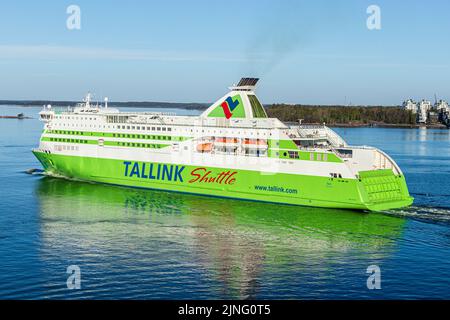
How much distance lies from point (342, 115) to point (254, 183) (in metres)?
120

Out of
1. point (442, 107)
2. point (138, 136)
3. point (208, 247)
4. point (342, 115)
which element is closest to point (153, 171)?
point (138, 136)

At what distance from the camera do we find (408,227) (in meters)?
29.0

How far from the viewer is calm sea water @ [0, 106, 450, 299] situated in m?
20.3

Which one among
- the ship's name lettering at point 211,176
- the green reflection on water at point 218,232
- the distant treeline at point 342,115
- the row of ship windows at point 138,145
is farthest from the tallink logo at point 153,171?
the distant treeline at point 342,115

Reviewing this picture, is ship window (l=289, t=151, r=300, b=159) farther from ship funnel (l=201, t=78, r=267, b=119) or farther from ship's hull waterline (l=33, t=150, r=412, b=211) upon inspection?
ship funnel (l=201, t=78, r=267, b=119)

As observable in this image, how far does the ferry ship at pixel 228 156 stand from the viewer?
3334 cm

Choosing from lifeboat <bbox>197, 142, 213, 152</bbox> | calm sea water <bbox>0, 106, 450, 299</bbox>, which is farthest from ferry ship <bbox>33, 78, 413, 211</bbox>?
calm sea water <bbox>0, 106, 450, 299</bbox>

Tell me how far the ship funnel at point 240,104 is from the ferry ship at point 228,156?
0.07m

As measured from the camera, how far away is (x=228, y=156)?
36.3 metres

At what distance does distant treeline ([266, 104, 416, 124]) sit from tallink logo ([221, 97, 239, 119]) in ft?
346
